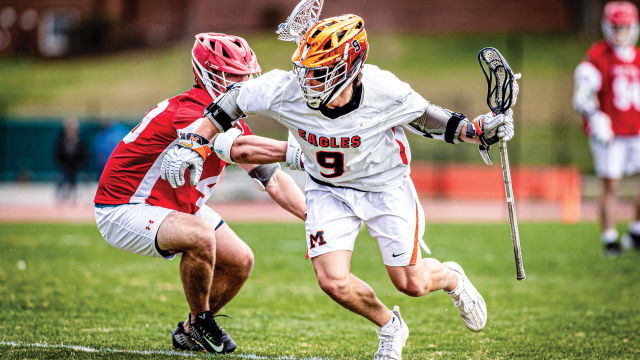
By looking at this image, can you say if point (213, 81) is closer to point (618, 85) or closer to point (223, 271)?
point (223, 271)

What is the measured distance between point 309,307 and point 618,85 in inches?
201

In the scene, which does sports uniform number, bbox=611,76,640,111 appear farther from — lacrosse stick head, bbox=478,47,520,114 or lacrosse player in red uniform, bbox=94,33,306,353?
lacrosse player in red uniform, bbox=94,33,306,353

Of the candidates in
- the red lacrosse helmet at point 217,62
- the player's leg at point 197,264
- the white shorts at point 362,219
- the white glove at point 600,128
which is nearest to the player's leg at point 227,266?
the player's leg at point 197,264

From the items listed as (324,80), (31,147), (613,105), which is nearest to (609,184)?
(613,105)

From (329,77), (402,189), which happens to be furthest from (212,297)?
(329,77)

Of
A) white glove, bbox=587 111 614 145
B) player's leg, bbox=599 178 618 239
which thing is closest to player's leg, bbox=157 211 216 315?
white glove, bbox=587 111 614 145

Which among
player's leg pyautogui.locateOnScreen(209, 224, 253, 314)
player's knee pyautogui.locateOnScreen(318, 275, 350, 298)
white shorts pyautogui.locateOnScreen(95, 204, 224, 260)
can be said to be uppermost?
player's knee pyautogui.locateOnScreen(318, 275, 350, 298)

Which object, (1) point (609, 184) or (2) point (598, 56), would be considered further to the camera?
(2) point (598, 56)

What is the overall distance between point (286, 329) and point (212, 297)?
0.72 metres

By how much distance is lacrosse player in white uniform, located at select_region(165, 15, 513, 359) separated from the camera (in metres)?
3.70

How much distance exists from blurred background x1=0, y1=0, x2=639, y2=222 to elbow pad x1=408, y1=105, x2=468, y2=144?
11.0 meters

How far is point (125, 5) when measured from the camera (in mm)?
41656

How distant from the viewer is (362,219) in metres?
4.03

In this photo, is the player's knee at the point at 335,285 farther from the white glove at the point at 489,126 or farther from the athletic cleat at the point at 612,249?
the athletic cleat at the point at 612,249
